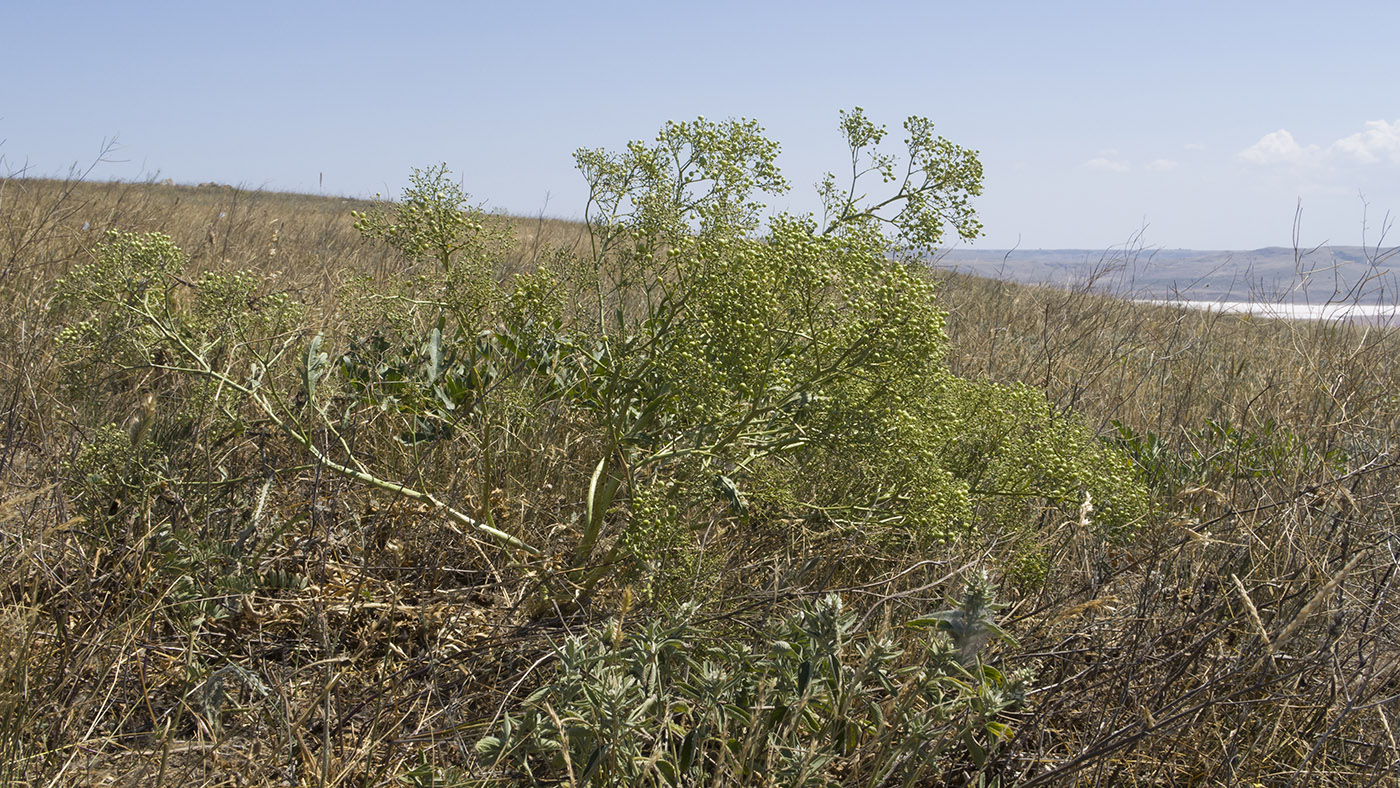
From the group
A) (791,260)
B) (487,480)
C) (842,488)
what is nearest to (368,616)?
(487,480)

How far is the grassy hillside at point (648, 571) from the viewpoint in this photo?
1767 millimetres

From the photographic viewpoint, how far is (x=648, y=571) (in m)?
2.02

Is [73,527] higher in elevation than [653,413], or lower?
lower

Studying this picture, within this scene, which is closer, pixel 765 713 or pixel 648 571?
pixel 765 713

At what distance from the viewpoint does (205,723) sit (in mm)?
1948

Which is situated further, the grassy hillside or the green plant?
the grassy hillside

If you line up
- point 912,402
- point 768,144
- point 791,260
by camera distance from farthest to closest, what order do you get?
point 768,144
point 912,402
point 791,260

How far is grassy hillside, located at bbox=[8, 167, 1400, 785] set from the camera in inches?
69.6

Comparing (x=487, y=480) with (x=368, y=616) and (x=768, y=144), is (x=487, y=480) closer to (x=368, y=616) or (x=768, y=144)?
(x=368, y=616)

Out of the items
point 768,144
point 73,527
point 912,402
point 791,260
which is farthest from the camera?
A: point 73,527

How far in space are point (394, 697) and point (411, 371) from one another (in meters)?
1.16

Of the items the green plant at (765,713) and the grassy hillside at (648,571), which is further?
the grassy hillside at (648,571)

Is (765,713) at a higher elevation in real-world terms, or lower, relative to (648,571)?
lower

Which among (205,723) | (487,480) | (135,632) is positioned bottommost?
(205,723)
